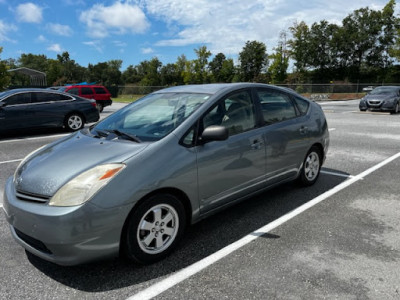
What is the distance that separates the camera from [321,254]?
309cm

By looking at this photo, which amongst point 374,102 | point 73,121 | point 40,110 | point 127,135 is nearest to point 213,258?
point 127,135

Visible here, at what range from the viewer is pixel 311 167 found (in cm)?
496

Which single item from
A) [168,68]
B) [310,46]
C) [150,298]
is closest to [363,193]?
[150,298]

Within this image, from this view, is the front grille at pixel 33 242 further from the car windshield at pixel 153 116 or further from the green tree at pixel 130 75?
the green tree at pixel 130 75

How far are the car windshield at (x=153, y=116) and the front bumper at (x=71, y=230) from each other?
884 mm

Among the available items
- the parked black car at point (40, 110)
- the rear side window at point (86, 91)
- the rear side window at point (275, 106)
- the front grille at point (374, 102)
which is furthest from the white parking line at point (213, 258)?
the rear side window at point (86, 91)

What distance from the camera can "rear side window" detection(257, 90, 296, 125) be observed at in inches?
161

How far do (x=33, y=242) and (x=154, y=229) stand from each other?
3.11 ft

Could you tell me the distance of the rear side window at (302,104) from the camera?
4.72 meters

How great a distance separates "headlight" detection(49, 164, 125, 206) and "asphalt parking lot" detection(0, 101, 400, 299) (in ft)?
2.30

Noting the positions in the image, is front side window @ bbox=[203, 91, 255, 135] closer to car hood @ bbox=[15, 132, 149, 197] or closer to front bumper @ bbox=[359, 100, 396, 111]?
car hood @ bbox=[15, 132, 149, 197]

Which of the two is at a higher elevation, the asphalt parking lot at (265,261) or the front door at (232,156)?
the front door at (232,156)

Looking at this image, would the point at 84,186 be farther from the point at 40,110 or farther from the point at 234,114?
the point at 40,110

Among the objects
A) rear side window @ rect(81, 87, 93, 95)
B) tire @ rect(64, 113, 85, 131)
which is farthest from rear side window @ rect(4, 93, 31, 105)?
rear side window @ rect(81, 87, 93, 95)
